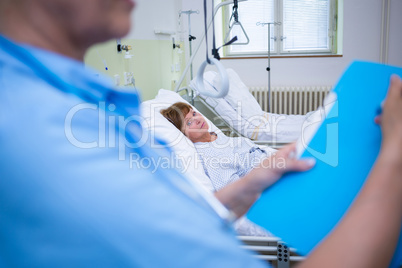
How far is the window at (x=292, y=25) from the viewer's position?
4.46 meters

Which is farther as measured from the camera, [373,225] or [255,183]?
[255,183]

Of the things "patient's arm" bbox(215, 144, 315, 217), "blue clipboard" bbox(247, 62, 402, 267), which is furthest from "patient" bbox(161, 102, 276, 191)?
"blue clipboard" bbox(247, 62, 402, 267)

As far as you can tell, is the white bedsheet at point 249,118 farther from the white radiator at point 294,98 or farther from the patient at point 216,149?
the white radiator at point 294,98

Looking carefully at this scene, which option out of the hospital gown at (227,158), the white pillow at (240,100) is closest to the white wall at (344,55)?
the white pillow at (240,100)

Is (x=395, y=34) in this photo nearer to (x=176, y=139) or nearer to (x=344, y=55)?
(x=344, y=55)

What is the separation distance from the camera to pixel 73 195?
319 millimetres

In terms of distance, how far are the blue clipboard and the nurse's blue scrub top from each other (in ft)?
0.73

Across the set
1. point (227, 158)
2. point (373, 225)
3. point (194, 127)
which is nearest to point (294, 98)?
point (194, 127)

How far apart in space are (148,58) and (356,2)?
302cm

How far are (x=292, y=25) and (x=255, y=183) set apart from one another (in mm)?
4346

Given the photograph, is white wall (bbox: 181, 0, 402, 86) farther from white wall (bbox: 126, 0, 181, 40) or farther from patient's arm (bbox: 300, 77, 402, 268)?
patient's arm (bbox: 300, 77, 402, 268)

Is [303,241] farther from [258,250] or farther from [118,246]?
[258,250]

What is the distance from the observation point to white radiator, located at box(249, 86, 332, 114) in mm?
4344

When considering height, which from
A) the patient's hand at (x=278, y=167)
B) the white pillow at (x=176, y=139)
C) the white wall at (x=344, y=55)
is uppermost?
the white wall at (x=344, y=55)
